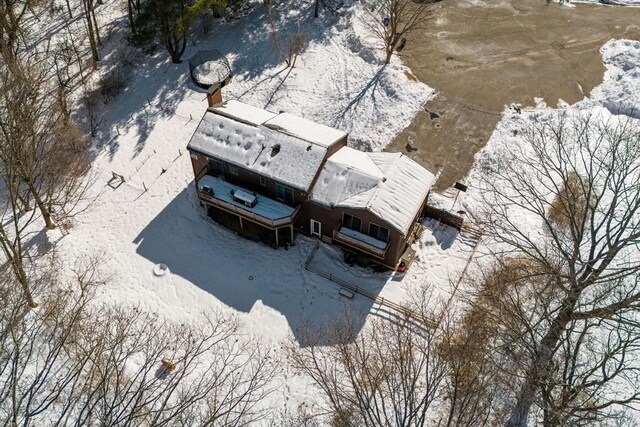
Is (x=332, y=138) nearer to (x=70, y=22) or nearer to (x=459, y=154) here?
(x=459, y=154)

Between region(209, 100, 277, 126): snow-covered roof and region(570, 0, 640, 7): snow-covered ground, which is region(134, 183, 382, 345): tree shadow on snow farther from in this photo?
region(570, 0, 640, 7): snow-covered ground

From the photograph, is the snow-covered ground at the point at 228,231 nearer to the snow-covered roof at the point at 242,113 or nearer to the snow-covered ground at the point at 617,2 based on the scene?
the snow-covered roof at the point at 242,113

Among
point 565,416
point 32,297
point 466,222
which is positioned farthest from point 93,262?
point 565,416

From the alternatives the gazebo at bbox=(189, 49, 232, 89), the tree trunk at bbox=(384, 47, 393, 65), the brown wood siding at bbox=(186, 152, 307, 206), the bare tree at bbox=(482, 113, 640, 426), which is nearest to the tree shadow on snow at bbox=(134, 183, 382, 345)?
the brown wood siding at bbox=(186, 152, 307, 206)

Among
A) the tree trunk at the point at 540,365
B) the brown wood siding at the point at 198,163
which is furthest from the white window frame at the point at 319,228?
the tree trunk at the point at 540,365

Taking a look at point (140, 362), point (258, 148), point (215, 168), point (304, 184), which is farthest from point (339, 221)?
point (140, 362)

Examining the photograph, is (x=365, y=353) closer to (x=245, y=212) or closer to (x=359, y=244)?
(x=359, y=244)
